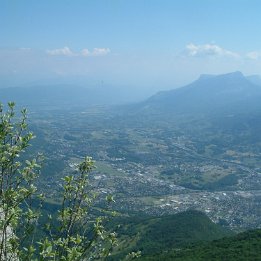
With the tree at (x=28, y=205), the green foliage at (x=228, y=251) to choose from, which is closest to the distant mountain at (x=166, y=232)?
the green foliage at (x=228, y=251)

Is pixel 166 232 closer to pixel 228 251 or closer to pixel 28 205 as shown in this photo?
pixel 228 251

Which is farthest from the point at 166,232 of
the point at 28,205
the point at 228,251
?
the point at 28,205

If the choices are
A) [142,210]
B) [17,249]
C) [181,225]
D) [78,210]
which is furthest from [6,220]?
[142,210]

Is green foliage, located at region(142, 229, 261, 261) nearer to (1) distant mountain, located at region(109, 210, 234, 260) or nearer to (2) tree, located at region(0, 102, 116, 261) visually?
(1) distant mountain, located at region(109, 210, 234, 260)

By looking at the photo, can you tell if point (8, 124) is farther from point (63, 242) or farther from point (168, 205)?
point (168, 205)

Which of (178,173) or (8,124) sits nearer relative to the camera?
(8,124)

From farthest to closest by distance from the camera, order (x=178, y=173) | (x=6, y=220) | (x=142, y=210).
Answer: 1. (x=178, y=173)
2. (x=142, y=210)
3. (x=6, y=220)
